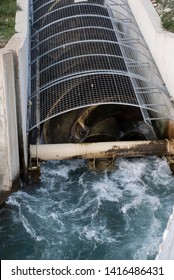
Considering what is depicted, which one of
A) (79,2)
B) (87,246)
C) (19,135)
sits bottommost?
(87,246)

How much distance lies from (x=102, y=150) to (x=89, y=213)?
1.92 meters

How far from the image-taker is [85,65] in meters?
14.8

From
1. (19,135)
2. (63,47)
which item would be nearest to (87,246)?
(19,135)

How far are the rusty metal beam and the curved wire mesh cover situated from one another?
82 cm

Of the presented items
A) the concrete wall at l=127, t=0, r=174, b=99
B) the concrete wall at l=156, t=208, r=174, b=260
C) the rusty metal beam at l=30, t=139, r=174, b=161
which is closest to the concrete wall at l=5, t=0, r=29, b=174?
the rusty metal beam at l=30, t=139, r=174, b=161

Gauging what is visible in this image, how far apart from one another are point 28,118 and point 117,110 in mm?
3085

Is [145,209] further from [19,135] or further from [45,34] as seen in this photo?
[45,34]

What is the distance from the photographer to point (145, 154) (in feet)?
44.3

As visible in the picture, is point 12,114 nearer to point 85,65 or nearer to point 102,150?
point 102,150

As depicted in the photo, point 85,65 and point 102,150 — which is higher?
point 85,65

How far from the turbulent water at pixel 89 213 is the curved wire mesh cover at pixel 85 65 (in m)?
1.79

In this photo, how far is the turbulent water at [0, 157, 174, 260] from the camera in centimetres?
1150

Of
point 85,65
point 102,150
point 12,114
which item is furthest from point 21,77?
point 85,65

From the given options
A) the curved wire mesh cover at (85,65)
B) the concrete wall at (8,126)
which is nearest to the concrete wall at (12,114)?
the concrete wall at (8,126)
